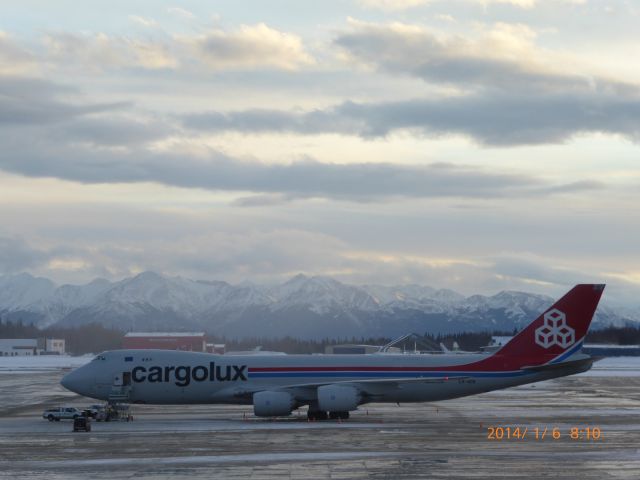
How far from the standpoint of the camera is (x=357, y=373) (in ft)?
179

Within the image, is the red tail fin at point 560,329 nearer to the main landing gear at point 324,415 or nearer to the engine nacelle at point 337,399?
the engine nacelle at point 337,399

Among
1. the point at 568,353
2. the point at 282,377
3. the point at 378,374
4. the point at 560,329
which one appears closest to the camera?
the point at 568,353

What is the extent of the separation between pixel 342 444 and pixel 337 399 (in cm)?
1184

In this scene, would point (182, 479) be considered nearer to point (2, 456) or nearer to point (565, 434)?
point (2, 456)

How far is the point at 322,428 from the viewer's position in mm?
48219

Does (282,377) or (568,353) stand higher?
(568,353)

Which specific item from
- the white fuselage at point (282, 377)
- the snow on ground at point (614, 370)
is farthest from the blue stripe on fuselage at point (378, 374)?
the snow on ground at point (614, 370)

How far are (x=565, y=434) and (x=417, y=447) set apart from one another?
29.1 feet

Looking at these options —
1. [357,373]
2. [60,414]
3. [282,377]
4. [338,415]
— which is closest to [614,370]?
[357,373]

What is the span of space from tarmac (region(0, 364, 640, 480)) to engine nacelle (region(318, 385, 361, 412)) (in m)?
1.00

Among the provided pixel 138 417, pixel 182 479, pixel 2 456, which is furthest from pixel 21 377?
pixel 182 479

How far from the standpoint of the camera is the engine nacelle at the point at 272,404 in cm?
5288
